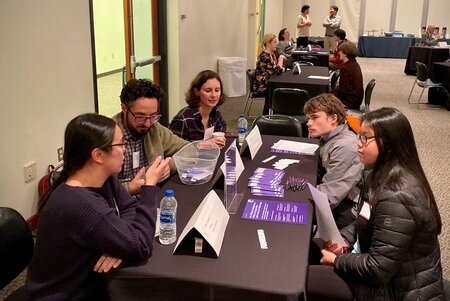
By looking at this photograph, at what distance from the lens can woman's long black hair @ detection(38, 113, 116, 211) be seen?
154cm

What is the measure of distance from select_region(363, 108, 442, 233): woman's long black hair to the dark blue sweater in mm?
889

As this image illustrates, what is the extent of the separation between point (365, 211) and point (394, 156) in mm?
252

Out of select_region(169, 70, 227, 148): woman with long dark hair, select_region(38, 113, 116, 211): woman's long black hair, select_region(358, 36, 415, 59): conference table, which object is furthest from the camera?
select_region(358, 36, 415, 59): conference table

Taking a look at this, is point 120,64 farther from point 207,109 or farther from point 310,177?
point 310,177

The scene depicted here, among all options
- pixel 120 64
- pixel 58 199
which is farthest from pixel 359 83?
pixel 120 64

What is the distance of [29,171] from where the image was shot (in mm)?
3199

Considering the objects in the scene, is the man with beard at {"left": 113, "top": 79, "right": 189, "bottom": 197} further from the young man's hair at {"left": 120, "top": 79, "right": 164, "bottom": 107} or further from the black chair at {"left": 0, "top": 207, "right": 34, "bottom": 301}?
the black chair at {"left": 0, "top": 207, "right": 34, "bottom": 301}

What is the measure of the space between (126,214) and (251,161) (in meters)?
1.08

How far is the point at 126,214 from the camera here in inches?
69.4

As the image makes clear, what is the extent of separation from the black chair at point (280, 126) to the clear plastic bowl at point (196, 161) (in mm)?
881

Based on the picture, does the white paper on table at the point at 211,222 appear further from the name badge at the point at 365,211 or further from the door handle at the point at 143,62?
the door handle at the point at 143,62

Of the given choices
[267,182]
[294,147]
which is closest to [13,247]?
[267,182]

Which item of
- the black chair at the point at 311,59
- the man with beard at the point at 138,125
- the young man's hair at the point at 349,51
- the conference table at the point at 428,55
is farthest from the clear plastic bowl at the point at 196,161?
the conference table at the point at 428,55

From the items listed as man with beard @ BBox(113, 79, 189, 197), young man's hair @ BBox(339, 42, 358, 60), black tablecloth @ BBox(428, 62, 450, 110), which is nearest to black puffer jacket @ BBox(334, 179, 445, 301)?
man with beard @ BBox(113, 79, 189, 197)
